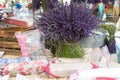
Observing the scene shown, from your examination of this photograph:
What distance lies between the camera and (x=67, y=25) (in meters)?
0.59

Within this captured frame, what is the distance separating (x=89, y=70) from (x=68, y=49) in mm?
143

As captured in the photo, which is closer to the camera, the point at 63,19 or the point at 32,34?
the point at 63,19

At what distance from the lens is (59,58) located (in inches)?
26.0

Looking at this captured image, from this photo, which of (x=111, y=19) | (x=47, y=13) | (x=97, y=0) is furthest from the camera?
(x=111, y=19)

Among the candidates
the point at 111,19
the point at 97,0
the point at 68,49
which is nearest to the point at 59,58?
the point at 68,49

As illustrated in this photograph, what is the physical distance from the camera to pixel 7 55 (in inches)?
30.2

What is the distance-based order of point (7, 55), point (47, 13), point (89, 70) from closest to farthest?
1. point (89, 70)
2. point (47, 13)
3. point (7, 55)

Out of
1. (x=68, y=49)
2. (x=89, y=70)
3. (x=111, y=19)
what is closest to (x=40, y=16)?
(x=68, y=49)

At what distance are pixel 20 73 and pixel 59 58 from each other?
0.14 meters

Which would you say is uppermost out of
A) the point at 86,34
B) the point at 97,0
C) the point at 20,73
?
the point at 97,0

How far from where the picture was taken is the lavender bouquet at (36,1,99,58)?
601 mm

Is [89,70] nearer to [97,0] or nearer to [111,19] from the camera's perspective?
[97,0]

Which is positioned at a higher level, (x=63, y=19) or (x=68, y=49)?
(x=63, y=19)

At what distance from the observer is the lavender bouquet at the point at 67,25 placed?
601mm
